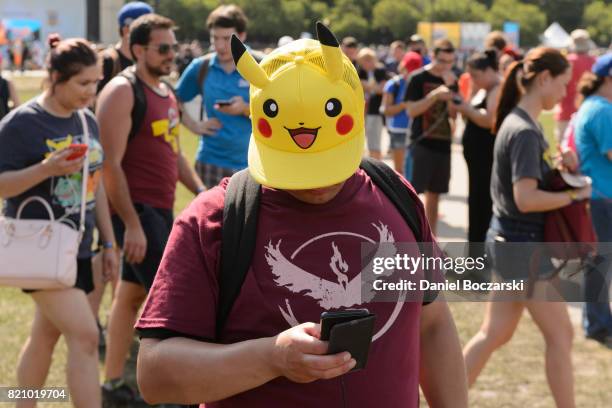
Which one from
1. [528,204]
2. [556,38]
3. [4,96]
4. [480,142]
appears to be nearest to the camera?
[528,204]

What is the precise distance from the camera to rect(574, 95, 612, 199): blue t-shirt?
5891 millimetres

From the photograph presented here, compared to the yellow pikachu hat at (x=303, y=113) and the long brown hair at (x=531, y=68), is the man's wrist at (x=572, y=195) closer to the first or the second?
the long brown hair at (x=531, y=68)

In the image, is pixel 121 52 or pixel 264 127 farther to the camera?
pixel 121 52

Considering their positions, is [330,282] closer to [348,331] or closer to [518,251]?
[348,331]

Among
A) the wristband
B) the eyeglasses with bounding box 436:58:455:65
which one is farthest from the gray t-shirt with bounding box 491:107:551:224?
the eyeglasses with bounding box 436:58:455:65

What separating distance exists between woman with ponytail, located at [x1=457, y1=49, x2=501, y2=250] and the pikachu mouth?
5.30 m

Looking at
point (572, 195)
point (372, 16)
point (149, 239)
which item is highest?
point (572, 195)

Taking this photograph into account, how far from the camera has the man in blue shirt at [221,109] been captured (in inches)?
228

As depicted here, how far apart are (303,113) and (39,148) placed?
7.43 feet

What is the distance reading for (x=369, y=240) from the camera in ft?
7.13

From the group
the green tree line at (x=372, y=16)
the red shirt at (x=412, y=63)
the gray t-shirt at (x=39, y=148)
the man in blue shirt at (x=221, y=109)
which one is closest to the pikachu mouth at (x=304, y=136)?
the gray t-shirt at (x=39, y=148)

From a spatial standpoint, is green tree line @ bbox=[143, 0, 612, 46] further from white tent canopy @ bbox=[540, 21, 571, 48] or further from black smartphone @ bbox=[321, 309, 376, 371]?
black smartphone @ bbox=[321, 309, 376, 371]

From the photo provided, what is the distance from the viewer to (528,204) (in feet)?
14.5

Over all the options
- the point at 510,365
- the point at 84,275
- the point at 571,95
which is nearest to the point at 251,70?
the point at 84,275
